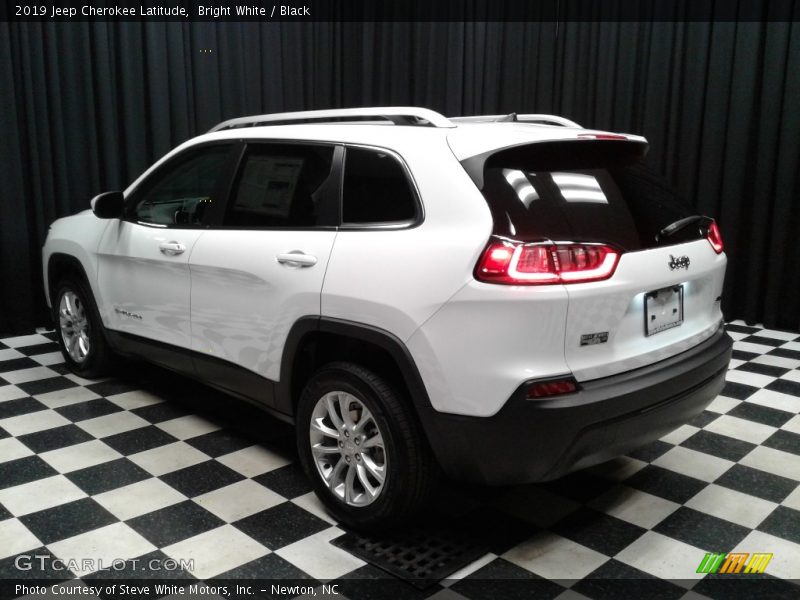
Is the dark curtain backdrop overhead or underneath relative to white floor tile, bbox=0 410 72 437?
overhead

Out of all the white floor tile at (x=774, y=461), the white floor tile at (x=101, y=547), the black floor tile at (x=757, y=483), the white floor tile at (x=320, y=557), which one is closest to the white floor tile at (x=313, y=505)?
the white floor tile at (x=320, y=557)

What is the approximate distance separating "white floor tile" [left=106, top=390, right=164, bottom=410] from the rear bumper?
214cm

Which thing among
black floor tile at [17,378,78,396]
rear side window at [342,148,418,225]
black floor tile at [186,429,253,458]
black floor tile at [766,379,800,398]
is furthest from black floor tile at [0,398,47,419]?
black floor tile at [766,379,800,398]

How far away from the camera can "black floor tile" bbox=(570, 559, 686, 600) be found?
7.42ft

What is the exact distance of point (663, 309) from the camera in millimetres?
2439

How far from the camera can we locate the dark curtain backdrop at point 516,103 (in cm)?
529

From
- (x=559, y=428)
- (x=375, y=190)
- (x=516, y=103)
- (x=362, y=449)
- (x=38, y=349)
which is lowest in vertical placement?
(x=38, y=349)

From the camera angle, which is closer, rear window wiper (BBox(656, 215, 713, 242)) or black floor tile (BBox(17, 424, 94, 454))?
rear window wiper (BBox(656, 215, 713, 242))

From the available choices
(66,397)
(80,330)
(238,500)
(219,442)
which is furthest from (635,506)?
(80,330)

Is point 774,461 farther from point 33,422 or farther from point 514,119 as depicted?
point 33,422

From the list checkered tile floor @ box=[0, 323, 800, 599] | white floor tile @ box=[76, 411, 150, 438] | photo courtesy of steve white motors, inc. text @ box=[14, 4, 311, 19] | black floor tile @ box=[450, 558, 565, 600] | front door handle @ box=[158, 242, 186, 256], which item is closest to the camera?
black floor tile @ box=[450, 558, 565, 600]

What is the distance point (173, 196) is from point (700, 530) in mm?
2919

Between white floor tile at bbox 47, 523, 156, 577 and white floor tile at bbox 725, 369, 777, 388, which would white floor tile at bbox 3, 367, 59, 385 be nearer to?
white floor tile at bbox 47, 523, 156, 577

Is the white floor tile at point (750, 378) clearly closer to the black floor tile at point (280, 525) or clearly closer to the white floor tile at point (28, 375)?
the black floor tile at point (280, 525)
